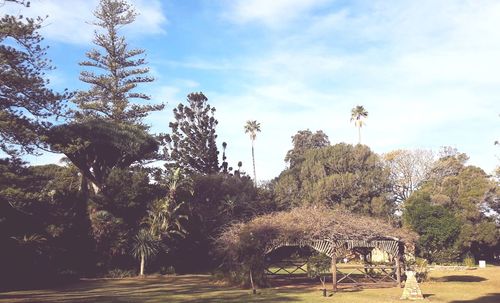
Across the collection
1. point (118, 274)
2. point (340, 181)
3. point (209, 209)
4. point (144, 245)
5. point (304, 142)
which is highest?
point (304, 142)

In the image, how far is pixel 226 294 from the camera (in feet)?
67.6

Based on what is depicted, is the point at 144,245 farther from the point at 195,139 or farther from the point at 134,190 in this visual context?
the point at 195,139

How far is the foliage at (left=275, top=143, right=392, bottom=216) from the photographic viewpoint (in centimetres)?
5384

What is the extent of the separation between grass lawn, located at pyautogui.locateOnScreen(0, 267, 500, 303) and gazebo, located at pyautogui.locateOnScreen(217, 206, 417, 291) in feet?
5.19

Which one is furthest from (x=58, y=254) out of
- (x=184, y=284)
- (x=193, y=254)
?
(x=193, y=254)

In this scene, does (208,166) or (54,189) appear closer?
(54,189)

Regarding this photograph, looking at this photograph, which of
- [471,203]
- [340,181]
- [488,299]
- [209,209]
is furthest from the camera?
[340,181]

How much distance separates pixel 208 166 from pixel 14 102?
1187 inches

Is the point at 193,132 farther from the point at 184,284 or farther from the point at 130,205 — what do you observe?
the point at 184,284

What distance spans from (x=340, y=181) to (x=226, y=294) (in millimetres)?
Answer: 35840

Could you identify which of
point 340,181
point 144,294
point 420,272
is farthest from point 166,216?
point 340,181

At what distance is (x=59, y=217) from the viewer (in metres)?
28.9

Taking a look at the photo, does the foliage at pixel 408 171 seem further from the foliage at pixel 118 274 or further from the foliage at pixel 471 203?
the foliage at pixel 118 274

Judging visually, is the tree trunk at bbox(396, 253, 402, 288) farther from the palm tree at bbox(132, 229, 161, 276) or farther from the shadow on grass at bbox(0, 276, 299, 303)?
the palm tree at bbox(132, 229, 161, 276)
